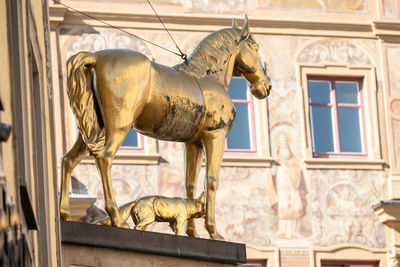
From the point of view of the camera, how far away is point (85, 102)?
8938mm

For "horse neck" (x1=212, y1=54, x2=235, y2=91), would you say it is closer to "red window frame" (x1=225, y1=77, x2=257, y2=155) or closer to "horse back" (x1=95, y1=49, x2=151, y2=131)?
"horse back" (x1=95, y1=49, x2=151, y2=131)

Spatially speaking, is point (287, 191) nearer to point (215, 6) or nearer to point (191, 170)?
point (215, 6)

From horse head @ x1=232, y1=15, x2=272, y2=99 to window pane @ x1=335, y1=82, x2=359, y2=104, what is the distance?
472 inches

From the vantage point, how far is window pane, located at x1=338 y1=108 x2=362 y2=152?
22562 mm

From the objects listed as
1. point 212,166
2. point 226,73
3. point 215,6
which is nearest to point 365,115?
point 215,6

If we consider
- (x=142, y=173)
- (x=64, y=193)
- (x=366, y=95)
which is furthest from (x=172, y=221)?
(x=366, y=95)

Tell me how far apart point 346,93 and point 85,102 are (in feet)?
46.5

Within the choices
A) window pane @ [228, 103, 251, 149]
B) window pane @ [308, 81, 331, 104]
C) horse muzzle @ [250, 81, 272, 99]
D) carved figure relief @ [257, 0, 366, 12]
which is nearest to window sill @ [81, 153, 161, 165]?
window pane @ [228, 103, 251, 149]

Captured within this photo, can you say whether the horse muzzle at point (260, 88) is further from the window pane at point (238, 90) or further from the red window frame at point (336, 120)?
the red window frame at point (336, 120)

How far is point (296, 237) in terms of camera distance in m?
21.9

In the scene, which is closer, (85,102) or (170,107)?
(85,102)

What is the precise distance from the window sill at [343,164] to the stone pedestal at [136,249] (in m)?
12.3

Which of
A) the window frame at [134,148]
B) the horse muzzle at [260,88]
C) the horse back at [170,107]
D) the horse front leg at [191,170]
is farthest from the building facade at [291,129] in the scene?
the horse back at [170,107]

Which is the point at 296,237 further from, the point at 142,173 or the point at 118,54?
the point at 118,54
